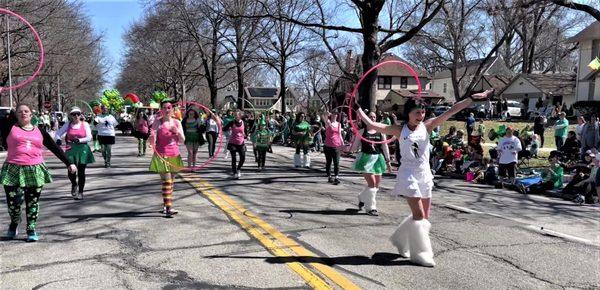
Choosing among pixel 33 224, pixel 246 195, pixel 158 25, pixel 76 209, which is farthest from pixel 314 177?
pixel 158 25

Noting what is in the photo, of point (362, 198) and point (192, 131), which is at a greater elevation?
point (192, 131)

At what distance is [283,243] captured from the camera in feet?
20.6

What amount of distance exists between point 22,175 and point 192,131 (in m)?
7.79

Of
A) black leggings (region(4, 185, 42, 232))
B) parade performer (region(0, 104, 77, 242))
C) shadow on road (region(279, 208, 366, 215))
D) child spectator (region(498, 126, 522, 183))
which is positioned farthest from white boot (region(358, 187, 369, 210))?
child spectator (region(498, 126, 522, 183))

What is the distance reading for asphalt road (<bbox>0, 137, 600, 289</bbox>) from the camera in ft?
16.6

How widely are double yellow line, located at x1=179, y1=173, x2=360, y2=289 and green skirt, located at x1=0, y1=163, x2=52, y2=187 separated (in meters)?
2.67

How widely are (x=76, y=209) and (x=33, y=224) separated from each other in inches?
83.0

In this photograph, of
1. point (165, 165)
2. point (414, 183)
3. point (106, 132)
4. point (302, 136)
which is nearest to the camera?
point (414, 183)

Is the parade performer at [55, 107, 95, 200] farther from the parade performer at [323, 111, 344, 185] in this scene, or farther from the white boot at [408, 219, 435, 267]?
the white boot at [408, 219, 435, 267]

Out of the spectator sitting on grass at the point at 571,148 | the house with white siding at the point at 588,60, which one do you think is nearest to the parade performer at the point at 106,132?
the spectator sitting on grass at the point at 571,148

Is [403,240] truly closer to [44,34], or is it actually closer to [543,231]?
[543,231]

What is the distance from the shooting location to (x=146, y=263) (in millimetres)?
5457

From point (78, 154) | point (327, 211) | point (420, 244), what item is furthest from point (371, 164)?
point (78, 154)

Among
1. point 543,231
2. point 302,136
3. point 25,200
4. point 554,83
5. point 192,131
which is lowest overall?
point 543,231
